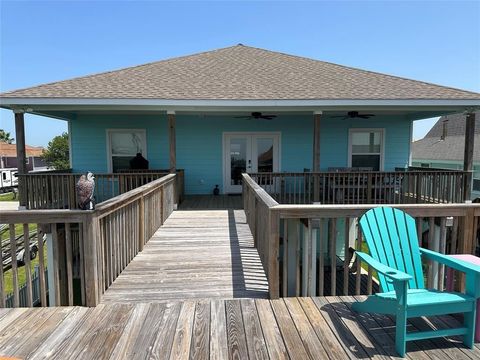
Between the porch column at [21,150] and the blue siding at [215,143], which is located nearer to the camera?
the porch column at [21,150]

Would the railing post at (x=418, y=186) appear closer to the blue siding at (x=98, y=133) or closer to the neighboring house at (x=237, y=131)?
the neighboring house at (x=237, y=131)

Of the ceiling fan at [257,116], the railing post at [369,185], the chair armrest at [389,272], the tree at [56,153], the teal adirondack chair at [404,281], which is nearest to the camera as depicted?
the chair armrest at [389,272]

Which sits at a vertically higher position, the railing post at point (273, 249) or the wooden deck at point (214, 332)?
the railing post at point (273, 249)

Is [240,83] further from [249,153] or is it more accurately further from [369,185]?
[369,185]

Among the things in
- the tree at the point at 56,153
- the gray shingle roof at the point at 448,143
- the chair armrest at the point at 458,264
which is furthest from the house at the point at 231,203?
the tree at the point at 56,153

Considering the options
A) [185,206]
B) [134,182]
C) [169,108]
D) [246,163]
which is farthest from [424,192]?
[134,182]

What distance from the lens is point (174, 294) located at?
3.12 meters

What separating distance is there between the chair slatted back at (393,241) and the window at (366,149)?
25.2ft

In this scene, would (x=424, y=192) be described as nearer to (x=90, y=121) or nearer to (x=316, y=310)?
(x=316, y=310)

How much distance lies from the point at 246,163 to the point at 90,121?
514cm

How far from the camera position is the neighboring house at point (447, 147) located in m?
16.8

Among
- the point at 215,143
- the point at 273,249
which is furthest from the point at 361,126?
the point at 273,249

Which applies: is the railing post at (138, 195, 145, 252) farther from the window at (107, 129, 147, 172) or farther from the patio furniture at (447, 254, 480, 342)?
the window at (107, 129, 147, 172)

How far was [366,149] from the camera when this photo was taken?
10.0m
